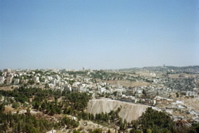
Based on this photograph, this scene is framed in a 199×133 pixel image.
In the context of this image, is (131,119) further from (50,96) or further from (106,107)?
(50,96)

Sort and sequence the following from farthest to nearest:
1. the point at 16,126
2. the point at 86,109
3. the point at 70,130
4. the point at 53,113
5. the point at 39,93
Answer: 1. the point at 39,93
2. the point at 86,109
3. the point at 53,113
4. the point at 70,130
5. the point at 16,126

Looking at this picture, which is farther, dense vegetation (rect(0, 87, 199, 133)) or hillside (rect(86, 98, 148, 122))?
hillside (rect(86, 98, 148, 122))

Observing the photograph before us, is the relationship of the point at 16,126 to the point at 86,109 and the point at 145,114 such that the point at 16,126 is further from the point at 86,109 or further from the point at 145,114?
the point at 145,114

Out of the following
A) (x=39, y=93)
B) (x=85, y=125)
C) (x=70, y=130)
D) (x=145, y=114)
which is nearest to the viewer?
(x=70, y=130)

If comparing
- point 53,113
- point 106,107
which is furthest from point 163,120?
point 53,113

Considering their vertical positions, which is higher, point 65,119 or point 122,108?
point 65,119

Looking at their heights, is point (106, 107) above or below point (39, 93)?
below

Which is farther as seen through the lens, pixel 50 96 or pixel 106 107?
pixel 50 96

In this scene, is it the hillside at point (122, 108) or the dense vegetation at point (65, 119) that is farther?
the hillside at point (122, 108)

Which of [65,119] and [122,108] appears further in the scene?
[122,108]
